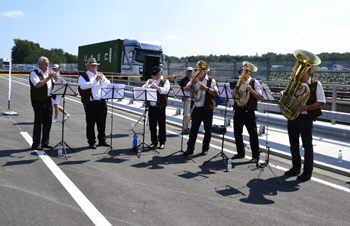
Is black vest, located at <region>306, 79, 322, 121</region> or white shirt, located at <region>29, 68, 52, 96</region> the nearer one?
black vest, located at <region>306, 79, 322, 121</region>

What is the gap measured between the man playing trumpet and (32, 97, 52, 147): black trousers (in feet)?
2.86

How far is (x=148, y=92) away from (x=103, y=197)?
356 centimetres

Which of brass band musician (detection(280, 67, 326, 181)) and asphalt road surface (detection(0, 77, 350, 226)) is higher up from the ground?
brass band musician (detection(280, 67, 326, 181))

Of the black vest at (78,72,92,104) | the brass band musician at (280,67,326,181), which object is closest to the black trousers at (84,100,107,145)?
the black vest at (78,72,92,104)

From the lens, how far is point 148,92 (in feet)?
29.2

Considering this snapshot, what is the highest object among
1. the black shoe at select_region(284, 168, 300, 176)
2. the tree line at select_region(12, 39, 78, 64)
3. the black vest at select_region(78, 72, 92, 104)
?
the tree line at select_region(12, 39, 78, 64)

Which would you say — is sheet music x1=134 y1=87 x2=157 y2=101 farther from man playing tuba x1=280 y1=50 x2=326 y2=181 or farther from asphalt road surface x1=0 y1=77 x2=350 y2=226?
man playing tuba x1=280 y1=50 x2=326 y2=181

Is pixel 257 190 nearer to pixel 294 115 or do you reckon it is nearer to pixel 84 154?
pixel 294 115

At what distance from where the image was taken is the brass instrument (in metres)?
8.09

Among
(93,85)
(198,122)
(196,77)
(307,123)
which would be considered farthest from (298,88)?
(93,85)

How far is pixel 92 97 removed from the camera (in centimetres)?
941

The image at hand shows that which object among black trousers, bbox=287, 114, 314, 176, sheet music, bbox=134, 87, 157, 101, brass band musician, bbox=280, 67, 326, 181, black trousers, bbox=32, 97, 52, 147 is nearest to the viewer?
brass band musician, bbox=280, 67, 326, 181

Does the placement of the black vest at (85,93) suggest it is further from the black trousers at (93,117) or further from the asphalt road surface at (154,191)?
the asphalt road surface at (154,191)

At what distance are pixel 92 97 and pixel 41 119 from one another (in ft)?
4.31
